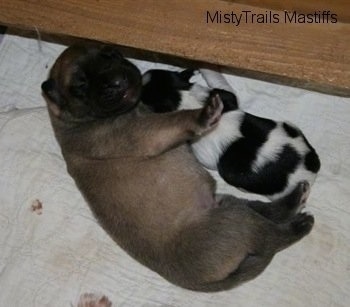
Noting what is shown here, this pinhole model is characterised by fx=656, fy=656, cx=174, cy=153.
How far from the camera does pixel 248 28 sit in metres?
2.44

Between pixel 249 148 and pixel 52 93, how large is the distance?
0.83 meters

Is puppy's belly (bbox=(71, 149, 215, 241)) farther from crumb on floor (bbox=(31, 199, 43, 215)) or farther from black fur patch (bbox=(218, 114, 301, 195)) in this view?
crumb on floor (bbox=(31, 199, 43, 215))

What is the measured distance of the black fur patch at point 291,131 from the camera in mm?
2678

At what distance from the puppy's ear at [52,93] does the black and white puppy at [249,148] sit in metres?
0.38

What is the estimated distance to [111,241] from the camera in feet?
9.75

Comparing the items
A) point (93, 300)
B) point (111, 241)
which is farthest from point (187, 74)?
point (93, 300)

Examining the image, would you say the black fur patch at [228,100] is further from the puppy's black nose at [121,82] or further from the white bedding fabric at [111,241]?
the puppy's black nose at [121,82]

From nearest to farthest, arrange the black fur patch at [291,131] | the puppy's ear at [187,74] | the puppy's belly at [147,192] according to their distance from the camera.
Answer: the puppy's belly at [147,192] → the black fur patch at [291,131] → the puppy's ear at [187,74]

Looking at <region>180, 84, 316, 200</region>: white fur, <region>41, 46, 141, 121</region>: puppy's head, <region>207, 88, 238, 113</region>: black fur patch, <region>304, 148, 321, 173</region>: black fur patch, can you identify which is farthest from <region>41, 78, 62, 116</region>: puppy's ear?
<region>304, 148, 321, 173</region>: black fur patch

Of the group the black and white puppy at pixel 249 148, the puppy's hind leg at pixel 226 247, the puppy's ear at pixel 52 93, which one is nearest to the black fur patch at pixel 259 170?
the black and white puppy at pixel 249 148

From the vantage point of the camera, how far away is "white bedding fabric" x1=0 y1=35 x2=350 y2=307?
283 cm

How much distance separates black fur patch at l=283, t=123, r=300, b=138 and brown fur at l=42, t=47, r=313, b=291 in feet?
0.69

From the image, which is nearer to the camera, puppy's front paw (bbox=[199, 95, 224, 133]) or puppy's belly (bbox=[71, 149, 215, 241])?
puppy's front paw (bbox=[199, 95, 224, 133])

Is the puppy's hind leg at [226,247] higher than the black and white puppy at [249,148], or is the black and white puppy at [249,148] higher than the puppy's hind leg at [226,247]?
the black and white puppy at [249,148]
